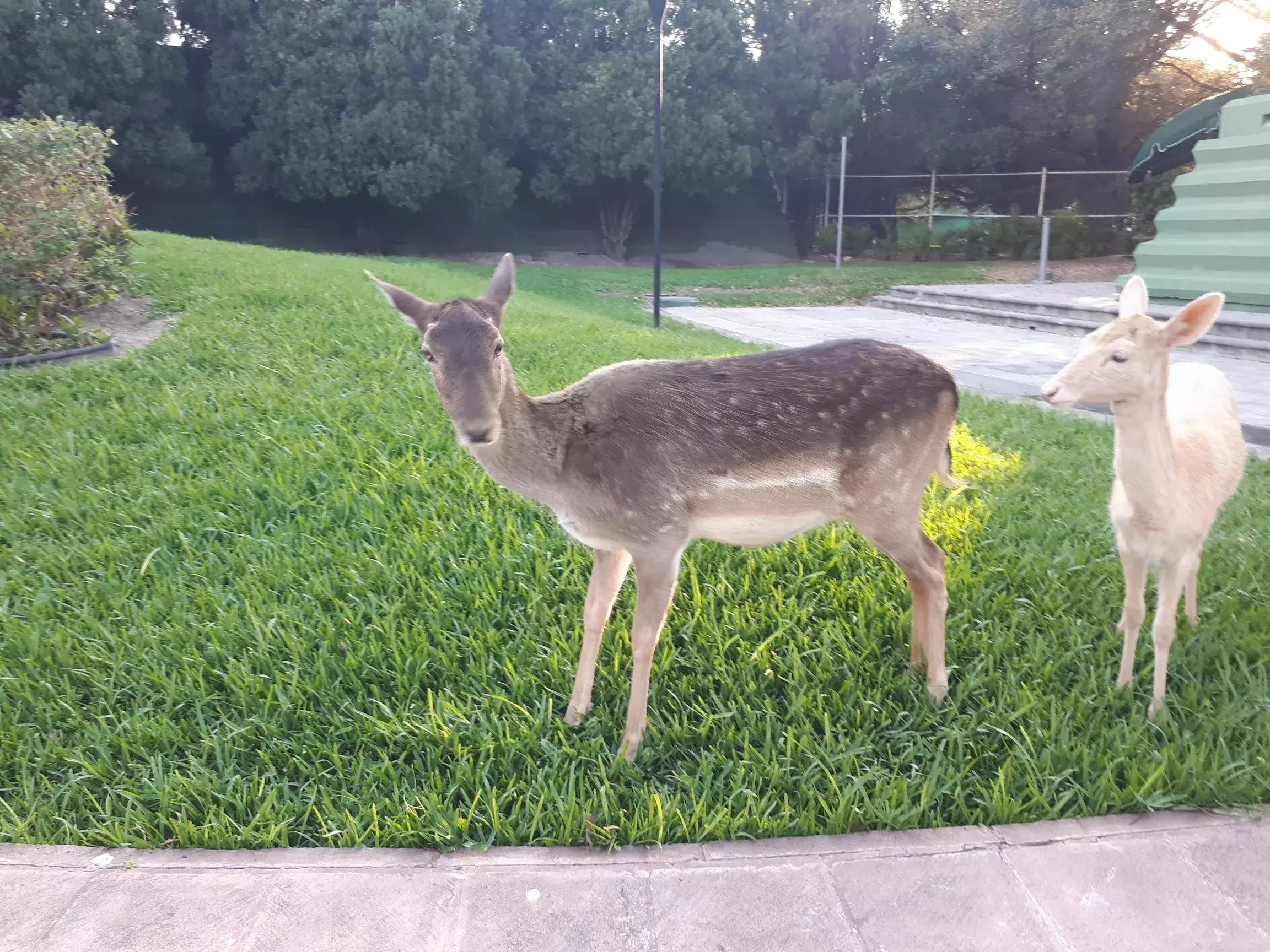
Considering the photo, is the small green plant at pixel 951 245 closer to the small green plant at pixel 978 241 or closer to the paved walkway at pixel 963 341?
the small green plant at pixel 978 241

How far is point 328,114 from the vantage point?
21.4 m

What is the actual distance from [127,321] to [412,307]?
641cm

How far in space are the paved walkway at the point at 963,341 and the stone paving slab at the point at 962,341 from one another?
13 mm

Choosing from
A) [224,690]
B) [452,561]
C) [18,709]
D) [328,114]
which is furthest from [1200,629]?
[328,114]

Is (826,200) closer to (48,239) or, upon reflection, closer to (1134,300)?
(48,239)

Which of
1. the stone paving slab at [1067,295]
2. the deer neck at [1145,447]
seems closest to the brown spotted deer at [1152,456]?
the deer neck at [1145,447]

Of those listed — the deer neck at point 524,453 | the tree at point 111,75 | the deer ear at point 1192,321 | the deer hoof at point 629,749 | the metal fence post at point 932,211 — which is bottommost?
the deer hoof at point 629,749

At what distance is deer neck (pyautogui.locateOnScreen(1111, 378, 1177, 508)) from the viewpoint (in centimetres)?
266

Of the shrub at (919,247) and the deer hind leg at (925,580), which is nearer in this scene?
the deer hind leg at (925,580)

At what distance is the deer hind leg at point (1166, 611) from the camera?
2.75 meters

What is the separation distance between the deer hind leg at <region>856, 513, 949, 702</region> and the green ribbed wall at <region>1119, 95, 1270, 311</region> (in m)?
10.3

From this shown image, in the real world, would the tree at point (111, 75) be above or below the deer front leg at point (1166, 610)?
above

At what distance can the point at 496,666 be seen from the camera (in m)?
3.07

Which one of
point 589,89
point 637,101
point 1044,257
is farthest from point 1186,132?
point 589,89
